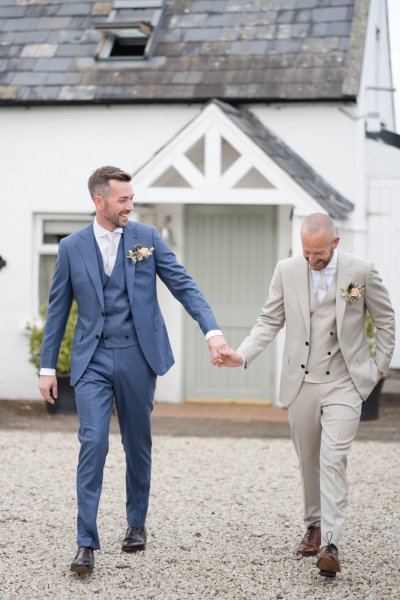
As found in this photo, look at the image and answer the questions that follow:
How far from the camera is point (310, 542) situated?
6395 millimetres

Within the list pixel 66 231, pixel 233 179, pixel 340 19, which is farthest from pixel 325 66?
pixel 66 231

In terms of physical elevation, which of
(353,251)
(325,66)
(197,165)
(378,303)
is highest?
(325,66)

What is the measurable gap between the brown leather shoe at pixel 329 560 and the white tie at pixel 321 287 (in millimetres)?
1318

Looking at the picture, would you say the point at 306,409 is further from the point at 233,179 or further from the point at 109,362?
the point at 233,179

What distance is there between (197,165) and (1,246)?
2615 millimetres

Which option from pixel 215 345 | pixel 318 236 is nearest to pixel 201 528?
pixel 215 345

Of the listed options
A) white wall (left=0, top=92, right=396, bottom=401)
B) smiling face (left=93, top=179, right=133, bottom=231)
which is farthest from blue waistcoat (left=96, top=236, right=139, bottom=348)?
white wall (left=0, top=92, right=396, bottom=401)

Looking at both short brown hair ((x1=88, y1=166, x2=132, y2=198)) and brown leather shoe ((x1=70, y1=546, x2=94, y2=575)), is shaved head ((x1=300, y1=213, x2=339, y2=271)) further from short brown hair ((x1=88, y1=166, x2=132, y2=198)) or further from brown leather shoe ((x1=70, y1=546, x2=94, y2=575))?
brown leather shoe ((x1=70, y1=546, x2=94, y2=575))

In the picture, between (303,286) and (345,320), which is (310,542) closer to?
(345,320)

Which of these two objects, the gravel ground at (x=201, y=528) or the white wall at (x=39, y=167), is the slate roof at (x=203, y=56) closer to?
the white wall at (x=39, y=167)

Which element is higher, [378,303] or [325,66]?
[325,66]

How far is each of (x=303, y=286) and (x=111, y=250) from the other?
107cm

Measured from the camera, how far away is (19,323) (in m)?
14.1

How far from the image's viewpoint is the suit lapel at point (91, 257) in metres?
6.23
